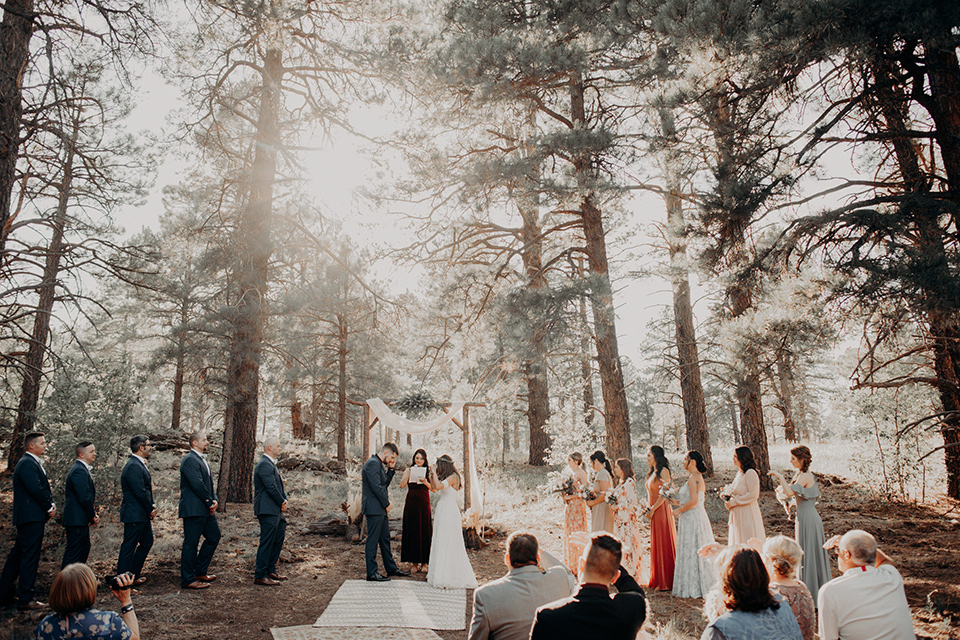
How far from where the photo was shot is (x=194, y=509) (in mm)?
6559

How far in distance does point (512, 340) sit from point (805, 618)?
7.63 metres

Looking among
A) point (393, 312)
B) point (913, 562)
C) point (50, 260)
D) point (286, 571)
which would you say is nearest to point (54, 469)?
point (286, 571)

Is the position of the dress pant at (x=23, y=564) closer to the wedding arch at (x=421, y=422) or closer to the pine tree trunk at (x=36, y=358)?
the pine tree trunk at (x=36, y=358)

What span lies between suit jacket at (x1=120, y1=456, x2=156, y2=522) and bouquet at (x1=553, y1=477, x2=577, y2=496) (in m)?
4.90

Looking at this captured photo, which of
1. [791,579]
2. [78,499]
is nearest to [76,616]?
[791,579]

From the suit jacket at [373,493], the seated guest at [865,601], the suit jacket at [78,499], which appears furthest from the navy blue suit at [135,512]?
the seated guest at [865,601]

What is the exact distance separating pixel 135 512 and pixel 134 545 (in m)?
0.39

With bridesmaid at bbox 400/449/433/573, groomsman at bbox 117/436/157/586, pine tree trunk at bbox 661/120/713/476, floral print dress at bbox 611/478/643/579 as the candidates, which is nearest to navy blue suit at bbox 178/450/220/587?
groomsman at bbox 117/436/157/586

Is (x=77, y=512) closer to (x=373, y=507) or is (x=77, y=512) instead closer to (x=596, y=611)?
(x=373, y=507)

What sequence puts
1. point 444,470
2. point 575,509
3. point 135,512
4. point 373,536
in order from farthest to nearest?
point 444,470, point 575,509, point 373,536, point 135,512

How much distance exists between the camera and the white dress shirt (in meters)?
2.98

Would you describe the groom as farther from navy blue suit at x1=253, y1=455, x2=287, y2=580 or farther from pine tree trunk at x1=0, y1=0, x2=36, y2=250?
pine tree trunk at x1=0, y1=0, x2=36, y2=250

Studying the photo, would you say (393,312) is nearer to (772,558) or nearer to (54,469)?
(54,469)

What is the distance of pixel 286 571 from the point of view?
7.62 metres
